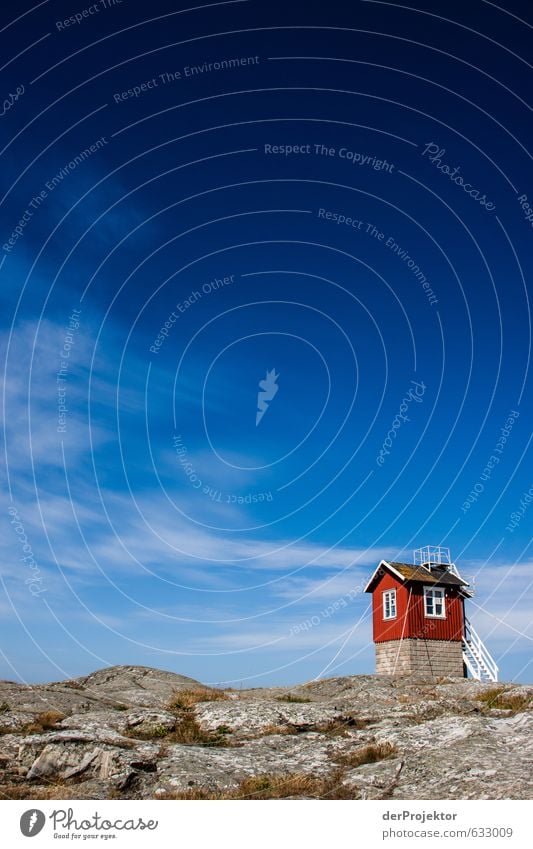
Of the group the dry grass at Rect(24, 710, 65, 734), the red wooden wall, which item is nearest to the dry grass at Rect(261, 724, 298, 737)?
the dry grass at Rect(24, 710, 65, 734)

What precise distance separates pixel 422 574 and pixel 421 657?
648 centimetres

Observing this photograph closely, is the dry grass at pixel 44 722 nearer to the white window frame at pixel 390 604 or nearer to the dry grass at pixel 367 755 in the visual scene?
the dry grass at pixel 367 755

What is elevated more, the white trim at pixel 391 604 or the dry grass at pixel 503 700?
the white trim at pixel 391 604

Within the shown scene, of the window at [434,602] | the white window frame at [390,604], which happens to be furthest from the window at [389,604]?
the window at [434,602]

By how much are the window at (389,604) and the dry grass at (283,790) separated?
36.7 meters

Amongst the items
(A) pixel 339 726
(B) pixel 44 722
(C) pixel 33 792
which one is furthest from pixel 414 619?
(C) pixel 33 792

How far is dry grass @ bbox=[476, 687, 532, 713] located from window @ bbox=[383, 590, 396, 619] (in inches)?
919

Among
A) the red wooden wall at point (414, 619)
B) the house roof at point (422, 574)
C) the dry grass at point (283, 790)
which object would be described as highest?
the house roof at point (422, 574)

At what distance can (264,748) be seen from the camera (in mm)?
16688

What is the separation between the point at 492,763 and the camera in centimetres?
1279

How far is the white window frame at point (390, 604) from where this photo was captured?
160ft
